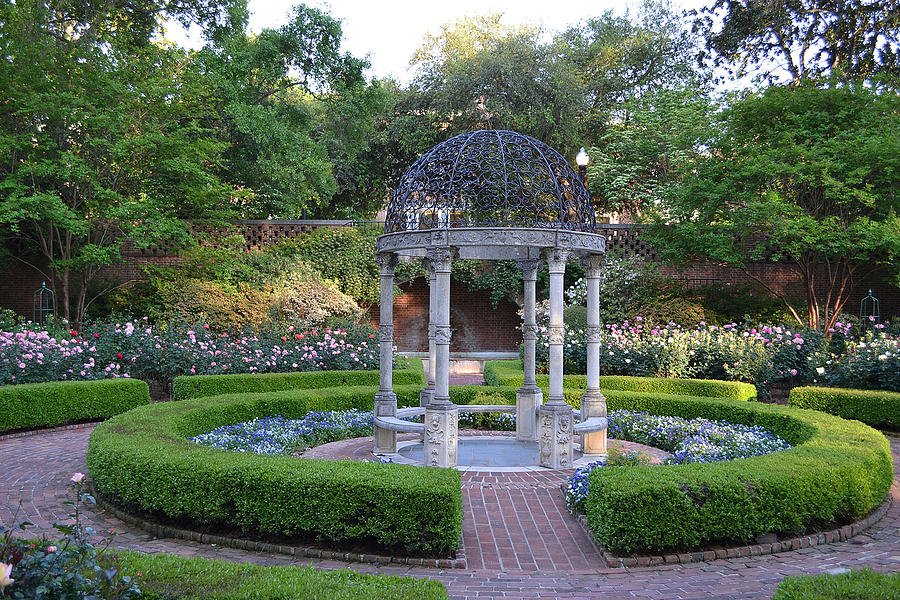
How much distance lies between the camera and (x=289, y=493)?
227 inches

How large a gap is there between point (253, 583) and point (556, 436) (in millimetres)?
5115

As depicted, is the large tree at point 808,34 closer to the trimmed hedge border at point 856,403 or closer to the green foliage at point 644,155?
the green foliage at point 644,155

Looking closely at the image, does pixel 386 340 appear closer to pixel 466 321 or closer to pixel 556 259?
pixel 556 259

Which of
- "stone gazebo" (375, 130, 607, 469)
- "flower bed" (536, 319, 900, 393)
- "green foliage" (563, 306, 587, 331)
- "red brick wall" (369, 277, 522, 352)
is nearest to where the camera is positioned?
"stone gazebo" (375, 130, 607, 469)

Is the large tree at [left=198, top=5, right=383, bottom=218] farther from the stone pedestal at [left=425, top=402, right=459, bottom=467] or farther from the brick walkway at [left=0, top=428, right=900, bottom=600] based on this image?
the brick walkway at [left=0, top=428, right=900, bottom=600]

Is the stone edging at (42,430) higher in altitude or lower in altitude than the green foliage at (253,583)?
lower

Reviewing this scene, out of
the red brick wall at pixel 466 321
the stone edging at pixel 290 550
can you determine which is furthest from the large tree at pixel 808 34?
the stone edging at pixel 290 550

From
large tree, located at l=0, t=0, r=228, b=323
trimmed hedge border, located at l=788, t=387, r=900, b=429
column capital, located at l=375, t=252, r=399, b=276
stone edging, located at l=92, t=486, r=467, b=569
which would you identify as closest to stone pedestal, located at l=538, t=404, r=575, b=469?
column capital, located at l=375, t=252, r=399, b=276

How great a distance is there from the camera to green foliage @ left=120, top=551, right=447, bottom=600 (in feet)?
12.6

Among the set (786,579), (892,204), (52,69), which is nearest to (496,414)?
(786,579)

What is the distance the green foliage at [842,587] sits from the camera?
3832 mm

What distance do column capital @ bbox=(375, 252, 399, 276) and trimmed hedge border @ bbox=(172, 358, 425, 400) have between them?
396cm

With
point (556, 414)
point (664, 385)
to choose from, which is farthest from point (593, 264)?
point (664, 385)

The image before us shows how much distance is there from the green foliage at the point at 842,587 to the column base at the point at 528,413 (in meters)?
6.19
